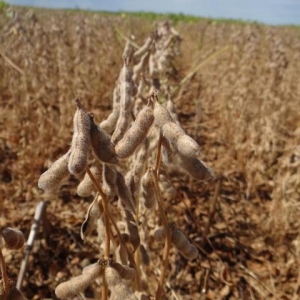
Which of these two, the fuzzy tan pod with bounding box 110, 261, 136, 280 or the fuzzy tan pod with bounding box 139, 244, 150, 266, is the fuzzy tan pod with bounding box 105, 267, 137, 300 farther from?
the fuzzy tan pod with bounding box 139, 244, 150, 266

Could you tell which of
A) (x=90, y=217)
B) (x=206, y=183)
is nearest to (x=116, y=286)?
(x=90, y=217)

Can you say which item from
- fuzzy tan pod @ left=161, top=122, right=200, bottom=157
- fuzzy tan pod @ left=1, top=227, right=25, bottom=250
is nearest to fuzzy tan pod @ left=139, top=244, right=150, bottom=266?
fuzzy tan pod @ left=1, top=227, right=25, bottom=250

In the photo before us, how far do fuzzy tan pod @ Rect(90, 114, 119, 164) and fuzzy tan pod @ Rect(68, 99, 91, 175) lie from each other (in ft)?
0.05

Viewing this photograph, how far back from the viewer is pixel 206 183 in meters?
2.92

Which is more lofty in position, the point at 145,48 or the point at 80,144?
the point at 145,48

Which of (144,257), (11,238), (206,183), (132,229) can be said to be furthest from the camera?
(206,183)

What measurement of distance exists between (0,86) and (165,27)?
6.20ft

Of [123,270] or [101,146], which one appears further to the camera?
[123,270]

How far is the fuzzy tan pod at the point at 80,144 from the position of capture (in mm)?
727

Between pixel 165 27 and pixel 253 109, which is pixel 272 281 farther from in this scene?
pixel 165 27

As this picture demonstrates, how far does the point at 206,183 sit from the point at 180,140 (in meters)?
2.18

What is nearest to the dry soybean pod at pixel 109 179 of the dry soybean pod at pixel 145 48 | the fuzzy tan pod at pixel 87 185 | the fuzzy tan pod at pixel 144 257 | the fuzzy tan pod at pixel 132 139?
the fuzzy tan pod at pixel 87 185

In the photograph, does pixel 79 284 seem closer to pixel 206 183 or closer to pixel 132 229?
pixel 132 229

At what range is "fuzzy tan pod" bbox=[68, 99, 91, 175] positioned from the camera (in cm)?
73
